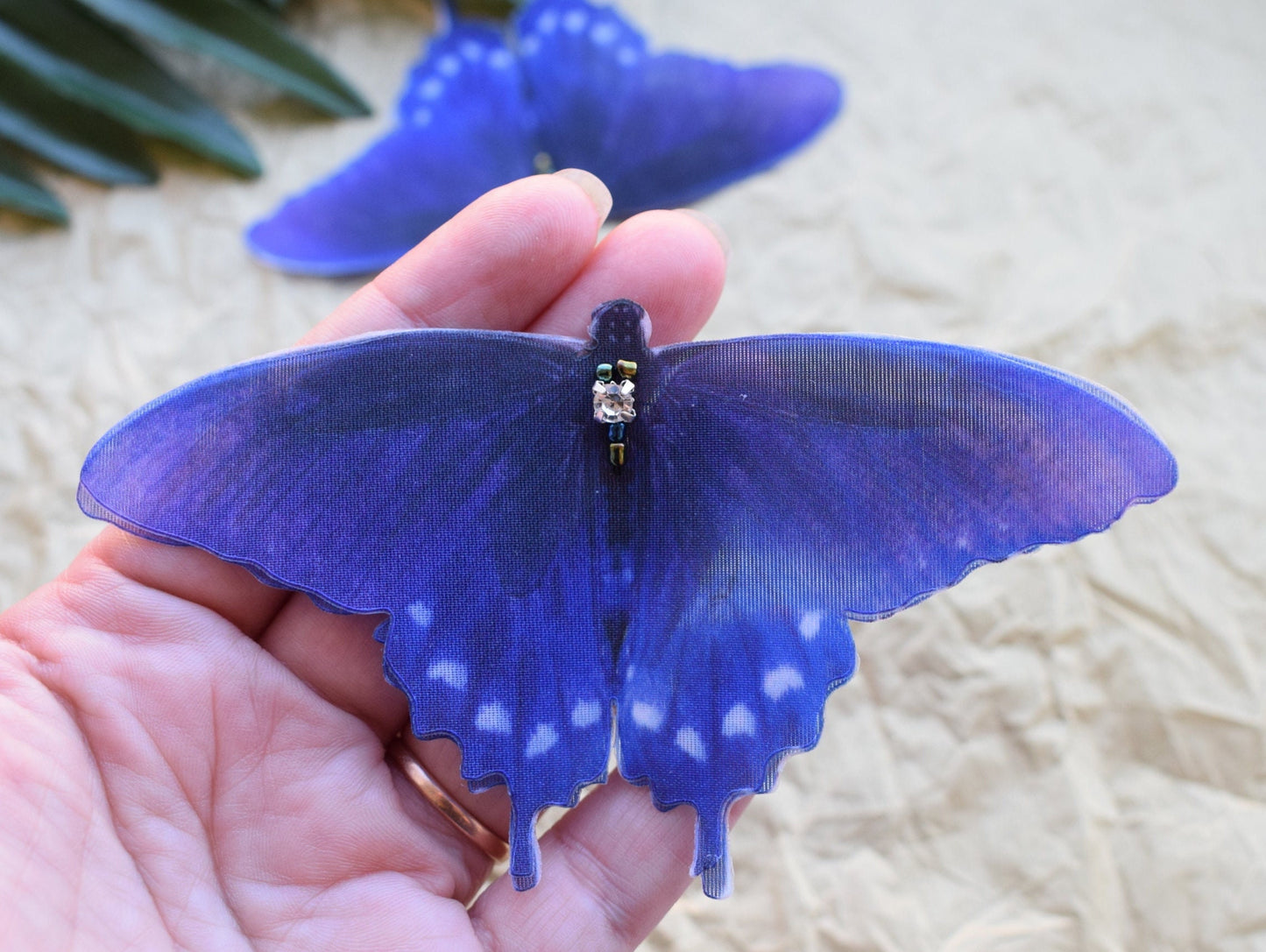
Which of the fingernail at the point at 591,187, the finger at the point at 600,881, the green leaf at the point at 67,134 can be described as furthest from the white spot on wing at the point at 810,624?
the green leaf at the point at 67,134

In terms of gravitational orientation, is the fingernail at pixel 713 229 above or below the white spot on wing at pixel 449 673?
above

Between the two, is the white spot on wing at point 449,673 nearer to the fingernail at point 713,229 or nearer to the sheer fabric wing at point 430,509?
the sheer fabric wing at point 430,509

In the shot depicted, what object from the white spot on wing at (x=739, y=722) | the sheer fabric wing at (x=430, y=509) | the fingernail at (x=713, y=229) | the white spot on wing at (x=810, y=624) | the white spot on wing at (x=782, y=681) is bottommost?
the white spot on wing at (x=739, y=722)

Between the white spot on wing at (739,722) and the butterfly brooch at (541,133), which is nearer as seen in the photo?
the white spot on wing at (739,722)

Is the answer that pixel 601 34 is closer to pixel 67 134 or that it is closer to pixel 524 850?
pixel 67 134

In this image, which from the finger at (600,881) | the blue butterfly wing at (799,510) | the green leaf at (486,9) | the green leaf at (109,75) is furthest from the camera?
the green leaf at (486,9)

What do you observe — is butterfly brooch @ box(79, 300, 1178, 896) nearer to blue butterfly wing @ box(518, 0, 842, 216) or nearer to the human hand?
the human hand
